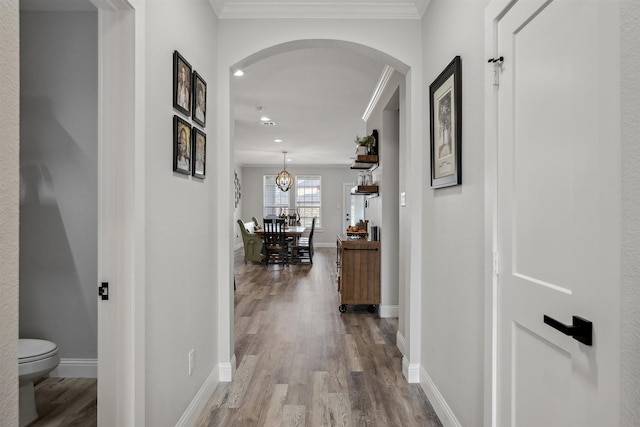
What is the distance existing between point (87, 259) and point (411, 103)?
101 inches

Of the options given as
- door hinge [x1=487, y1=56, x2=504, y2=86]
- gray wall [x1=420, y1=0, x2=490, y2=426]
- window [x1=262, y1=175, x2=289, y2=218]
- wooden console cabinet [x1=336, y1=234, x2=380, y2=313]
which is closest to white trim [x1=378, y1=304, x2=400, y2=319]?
wooden console cabinet [x1=336, y1=234, x2=380, y2=313]

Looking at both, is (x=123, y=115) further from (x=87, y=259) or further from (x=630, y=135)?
(x=87, y=259)

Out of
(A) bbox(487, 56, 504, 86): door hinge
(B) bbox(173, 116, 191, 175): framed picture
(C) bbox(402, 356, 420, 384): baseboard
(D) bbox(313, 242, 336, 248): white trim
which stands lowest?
(C) bbox(402, 356, 420, 384): baseboard

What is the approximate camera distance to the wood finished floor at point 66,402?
2.31 metres

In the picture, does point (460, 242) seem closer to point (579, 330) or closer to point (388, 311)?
point (579, 330)

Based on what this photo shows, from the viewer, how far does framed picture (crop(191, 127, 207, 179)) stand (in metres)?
2.23

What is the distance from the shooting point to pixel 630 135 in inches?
35.6

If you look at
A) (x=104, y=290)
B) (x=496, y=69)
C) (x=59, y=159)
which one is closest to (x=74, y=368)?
(x=59, y=159)

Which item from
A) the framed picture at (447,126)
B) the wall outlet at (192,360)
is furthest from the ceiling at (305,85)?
the wall outlet at (192,360)

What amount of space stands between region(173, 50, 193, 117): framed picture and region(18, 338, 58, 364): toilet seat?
158 cm

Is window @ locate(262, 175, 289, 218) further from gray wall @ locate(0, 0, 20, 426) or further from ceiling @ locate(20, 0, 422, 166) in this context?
gray wall @ locate(0, 0, 20, 426)

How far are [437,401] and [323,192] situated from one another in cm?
1048

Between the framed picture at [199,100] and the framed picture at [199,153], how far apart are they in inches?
2.8

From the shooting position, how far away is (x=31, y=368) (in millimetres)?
2166
